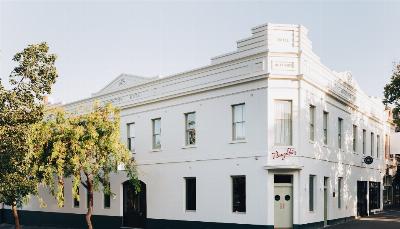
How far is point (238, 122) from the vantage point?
75.1ft

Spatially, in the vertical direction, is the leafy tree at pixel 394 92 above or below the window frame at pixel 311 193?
above

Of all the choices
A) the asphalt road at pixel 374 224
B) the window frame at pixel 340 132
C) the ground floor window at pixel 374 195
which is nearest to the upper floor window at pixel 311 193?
the asphalt road at pixel 374 224

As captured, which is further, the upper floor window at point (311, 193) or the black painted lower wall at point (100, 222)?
the black painted lower wall at point (100, 222)

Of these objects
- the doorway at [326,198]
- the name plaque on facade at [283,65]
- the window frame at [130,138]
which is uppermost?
the name plaque on facade at [283,65]

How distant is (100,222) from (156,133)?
281 inches

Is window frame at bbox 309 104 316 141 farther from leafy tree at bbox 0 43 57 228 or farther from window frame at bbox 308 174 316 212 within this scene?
leafy tree at bbox 0 43 57 228

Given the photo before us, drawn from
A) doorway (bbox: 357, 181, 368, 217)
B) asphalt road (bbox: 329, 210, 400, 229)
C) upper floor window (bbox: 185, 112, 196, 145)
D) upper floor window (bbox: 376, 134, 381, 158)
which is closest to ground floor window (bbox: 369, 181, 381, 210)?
doorway (bbox: 357, 181, 368, 217)

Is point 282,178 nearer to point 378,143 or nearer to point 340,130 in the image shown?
point 340,130

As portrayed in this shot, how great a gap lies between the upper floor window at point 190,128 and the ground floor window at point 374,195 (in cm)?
1520

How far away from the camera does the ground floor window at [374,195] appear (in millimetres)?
33844

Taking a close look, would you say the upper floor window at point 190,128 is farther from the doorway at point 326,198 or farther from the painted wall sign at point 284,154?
the doorway at point 326,198

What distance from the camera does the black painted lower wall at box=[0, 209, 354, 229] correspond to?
2272 cm

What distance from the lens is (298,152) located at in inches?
841

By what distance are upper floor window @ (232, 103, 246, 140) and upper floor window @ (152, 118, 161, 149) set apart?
5880mm
